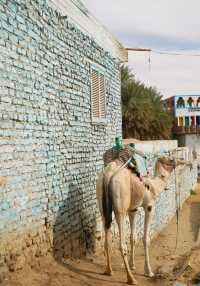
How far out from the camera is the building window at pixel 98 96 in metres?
10.8

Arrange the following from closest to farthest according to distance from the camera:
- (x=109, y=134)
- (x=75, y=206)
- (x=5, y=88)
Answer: (x=5, y=88) < (x=75, y=206) < (x=109, y=134)

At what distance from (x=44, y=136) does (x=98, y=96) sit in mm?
3526

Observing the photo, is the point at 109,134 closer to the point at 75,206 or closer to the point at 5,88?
the point at 75,206

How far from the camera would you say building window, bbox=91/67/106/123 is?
35.5 ft

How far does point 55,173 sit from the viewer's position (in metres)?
8.32

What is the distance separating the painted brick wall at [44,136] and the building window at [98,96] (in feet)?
1.01

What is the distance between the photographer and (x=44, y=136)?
310 inches

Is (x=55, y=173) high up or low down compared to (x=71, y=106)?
down

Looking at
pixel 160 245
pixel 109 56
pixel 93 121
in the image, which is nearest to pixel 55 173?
pixel 93 121

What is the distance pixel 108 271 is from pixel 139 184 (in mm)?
1552

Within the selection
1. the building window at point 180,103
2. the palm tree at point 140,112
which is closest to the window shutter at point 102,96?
the palm tree at point 140,112

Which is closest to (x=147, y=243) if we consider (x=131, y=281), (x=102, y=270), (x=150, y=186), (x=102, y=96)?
(x=150, y=186)

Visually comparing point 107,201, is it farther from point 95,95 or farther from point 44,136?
point 95,95

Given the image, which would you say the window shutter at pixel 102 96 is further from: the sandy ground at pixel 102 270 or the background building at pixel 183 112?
the background building at pixel 183 112
